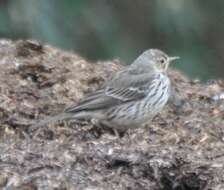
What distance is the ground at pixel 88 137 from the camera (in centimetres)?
1111

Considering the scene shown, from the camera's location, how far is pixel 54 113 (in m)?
13.1

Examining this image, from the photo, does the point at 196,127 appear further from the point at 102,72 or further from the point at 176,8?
the point at 176,8

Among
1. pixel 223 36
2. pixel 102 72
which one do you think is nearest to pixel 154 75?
pixel 102 72

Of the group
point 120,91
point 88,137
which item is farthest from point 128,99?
point 88,137

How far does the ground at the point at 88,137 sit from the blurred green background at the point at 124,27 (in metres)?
2.00

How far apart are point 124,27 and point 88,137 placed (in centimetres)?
615

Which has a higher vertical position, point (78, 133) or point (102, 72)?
point (102, 72)

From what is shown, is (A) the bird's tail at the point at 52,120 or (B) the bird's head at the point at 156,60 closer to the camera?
(A) the bird's tail at the point at 52,120

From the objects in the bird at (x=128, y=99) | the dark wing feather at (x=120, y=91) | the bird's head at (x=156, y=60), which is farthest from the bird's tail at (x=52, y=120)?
the bird's head at (x=156, y=60)

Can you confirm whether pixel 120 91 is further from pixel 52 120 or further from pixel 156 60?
pixel 52 120

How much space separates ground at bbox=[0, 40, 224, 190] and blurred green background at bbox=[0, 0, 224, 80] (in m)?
2.00

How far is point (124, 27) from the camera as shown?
18516 millimetres

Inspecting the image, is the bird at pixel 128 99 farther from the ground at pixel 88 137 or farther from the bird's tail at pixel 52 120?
the ground at pixel 88 137

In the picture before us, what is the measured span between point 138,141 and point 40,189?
1.76 meters
